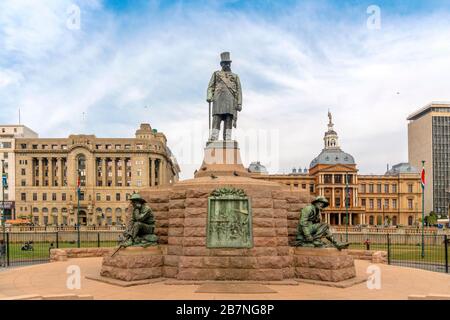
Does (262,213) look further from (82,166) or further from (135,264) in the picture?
(82,166)

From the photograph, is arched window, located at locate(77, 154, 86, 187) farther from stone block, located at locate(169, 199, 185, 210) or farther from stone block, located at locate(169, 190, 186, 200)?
stone block, located at locate(169, 199, 185, 210)

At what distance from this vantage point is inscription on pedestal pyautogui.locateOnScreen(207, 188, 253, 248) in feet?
39.1

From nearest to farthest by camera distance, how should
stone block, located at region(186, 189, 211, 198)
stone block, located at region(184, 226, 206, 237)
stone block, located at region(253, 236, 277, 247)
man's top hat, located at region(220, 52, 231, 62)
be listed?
1. stone block, located at region(253, 236, 277, 247)
2. stone block, located at region(184, 226, 206, 237)
3. stone block, located at region(186, 189, 211, 198)
4. man's top hat, located at region(220, 52, 231, 62)

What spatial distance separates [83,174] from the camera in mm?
93250

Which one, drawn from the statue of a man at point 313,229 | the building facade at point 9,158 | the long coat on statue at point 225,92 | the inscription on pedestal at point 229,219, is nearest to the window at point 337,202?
the building facade at point 9,158

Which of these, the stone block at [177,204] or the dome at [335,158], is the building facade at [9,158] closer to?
the dome at [335,158]

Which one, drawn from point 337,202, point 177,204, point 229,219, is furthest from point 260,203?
point 337,202

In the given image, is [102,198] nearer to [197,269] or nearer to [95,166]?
[95,166]

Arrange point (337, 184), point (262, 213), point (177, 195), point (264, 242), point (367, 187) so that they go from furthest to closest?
1. point (367, 187)
2. point (337, 184)
3. point (177, 195)
4. point (262, 213)
5. point (264, 242)

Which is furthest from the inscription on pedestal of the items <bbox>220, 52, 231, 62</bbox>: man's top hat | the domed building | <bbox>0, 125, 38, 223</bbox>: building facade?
<bbox>0, 125, 38, 223</bbox>: building facade

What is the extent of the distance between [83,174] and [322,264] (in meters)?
89.4

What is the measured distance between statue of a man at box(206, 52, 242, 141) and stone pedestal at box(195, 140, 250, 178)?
513 millimetres

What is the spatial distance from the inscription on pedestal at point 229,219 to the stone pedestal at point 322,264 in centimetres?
171

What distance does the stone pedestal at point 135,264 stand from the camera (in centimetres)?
1162
